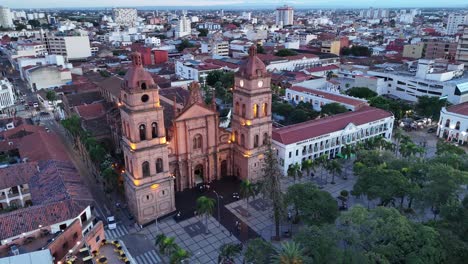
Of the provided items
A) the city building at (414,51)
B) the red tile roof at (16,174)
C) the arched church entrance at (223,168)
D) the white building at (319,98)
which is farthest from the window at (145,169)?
the city building at (414,51)

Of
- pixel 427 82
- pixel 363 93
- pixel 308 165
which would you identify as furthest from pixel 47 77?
pixel 427 82

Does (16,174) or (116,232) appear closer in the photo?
(116,232)

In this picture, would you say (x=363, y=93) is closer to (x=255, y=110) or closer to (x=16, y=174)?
(x=255, y=110)

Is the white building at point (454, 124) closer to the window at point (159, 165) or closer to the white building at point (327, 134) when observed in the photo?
the white building at point (327, 134)

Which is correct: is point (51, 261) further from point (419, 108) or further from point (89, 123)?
point (419, 108)

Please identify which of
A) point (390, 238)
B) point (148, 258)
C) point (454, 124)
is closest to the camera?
point (390, 238)

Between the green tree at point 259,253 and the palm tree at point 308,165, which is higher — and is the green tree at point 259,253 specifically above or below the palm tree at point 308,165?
above
